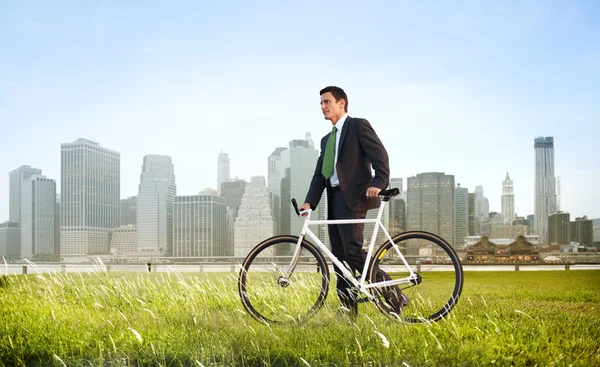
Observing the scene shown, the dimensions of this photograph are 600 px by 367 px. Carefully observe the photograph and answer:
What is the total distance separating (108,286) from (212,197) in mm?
177451

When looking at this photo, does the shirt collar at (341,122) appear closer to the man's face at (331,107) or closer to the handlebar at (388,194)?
the man's face at (331,107)

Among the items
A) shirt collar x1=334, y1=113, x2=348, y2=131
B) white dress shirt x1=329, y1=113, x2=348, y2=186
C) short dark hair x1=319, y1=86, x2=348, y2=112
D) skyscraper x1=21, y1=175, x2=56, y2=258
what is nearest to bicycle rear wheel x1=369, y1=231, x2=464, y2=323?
white dress shirt x1=329, y1=113, x2=348, y2=186

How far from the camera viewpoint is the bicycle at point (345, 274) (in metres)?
4.82

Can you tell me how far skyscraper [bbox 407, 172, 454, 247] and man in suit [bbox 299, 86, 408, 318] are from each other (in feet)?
343

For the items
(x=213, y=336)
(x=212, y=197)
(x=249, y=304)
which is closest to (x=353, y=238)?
(x=249, y=304)

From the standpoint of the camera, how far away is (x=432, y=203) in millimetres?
124188

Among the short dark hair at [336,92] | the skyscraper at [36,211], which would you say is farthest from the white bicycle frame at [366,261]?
the skyscraper at [36,211]

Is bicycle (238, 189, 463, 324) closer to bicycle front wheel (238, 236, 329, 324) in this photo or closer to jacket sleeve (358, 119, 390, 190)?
bicycle front wheel (238, 236, 329, 324)

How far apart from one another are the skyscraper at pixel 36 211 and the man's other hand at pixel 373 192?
199m

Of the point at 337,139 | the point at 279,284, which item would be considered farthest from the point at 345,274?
the point at 337,139

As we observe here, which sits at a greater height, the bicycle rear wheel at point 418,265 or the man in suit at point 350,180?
the man in suit at point 350,180

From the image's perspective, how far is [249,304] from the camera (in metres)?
5.04

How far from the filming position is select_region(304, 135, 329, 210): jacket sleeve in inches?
212

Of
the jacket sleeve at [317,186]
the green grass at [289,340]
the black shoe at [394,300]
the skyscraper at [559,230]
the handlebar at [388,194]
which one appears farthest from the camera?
the skyscraper at [559,230]
